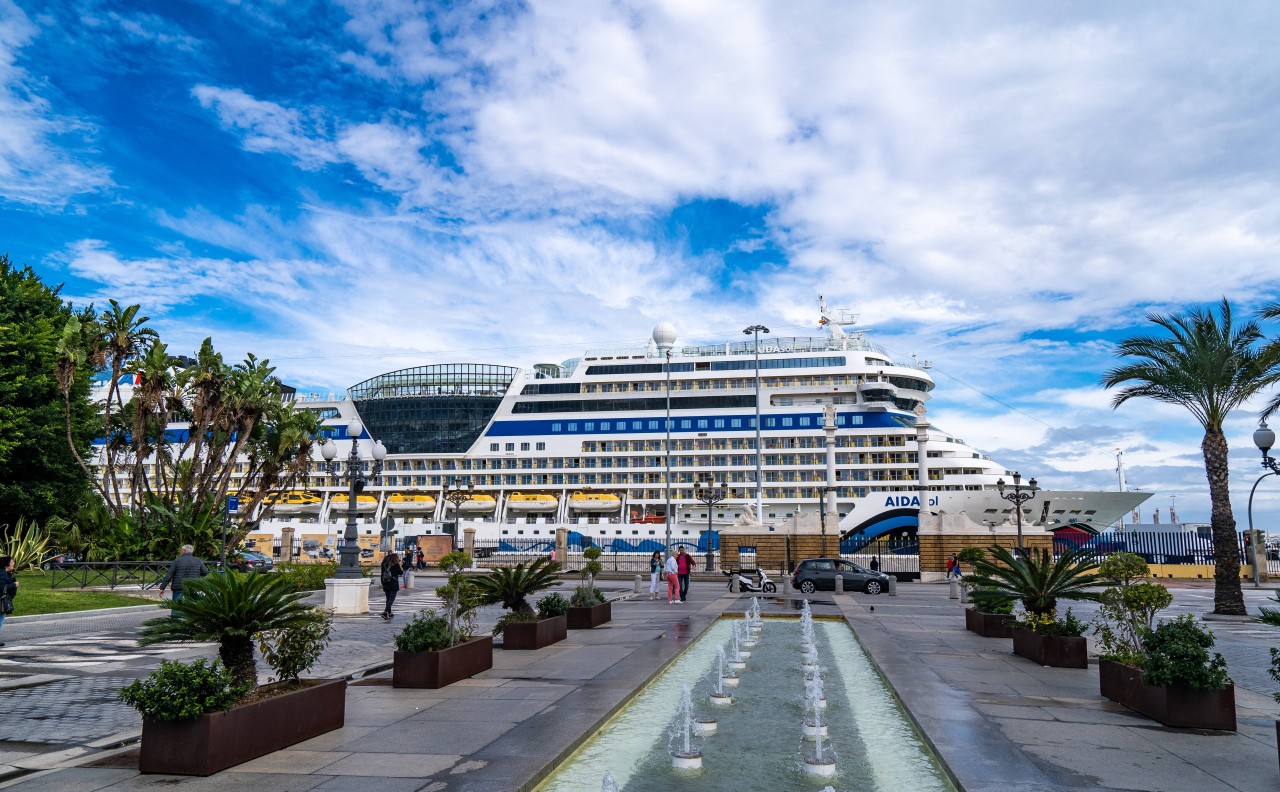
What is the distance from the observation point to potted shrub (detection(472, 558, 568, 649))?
1430 cm

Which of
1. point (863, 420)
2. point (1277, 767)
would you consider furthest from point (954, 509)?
point (1277, 767)

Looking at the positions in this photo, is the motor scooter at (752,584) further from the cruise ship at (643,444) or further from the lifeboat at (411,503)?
the lifeboat at (411,503)

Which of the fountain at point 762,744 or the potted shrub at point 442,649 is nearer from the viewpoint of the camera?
the fountain at point 762,744

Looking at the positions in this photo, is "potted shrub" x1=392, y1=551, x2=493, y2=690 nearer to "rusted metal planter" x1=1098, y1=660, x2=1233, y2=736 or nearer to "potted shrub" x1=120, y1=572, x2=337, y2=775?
"potted shrub" x1=120, y1=572, x2=337, y2=775

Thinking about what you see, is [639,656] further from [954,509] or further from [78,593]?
[954,509]

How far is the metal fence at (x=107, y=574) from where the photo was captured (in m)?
25.7

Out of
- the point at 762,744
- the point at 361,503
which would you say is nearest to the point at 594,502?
the point at 361,503

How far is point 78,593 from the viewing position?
23406 mm

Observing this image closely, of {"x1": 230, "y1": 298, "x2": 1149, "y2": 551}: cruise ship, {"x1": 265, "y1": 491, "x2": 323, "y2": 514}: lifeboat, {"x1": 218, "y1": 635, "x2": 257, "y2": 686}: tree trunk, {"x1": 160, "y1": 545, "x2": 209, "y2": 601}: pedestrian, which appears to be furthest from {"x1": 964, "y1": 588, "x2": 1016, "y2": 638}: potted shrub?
{"x1": 265, "y1": 491, "x2": 323, "y2": 514}: lifeboat

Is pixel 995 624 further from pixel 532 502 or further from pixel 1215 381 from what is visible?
pixel 532 502

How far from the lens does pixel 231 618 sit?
7.45 metres

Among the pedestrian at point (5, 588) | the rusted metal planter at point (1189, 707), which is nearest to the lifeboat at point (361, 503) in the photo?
the pedestrian at point (5, 588)

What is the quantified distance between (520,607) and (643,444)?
179 ft

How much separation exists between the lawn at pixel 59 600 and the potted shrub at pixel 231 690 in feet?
50.6
